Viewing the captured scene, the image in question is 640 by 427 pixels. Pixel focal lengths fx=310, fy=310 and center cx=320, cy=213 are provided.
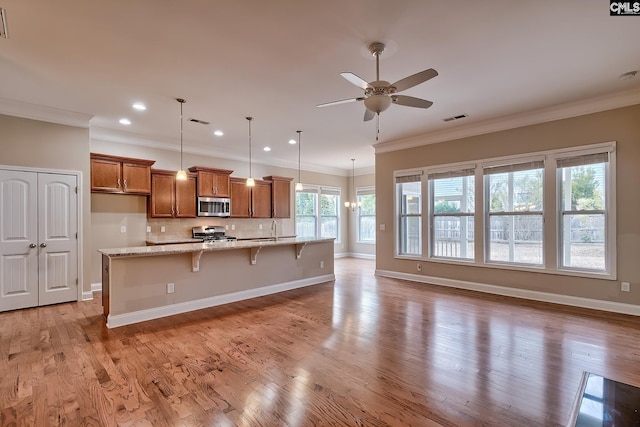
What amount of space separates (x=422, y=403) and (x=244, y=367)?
149cm

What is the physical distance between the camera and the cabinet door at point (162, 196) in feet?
19.7

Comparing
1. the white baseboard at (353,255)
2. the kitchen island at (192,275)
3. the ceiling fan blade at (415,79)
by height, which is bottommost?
the white baseboard at (353,255)

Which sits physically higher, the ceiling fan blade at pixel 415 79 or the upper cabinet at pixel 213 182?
the ceiling fan blade at pixel 415 79

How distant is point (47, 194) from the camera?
4672 millimetres

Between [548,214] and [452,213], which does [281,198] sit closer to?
[452,213]

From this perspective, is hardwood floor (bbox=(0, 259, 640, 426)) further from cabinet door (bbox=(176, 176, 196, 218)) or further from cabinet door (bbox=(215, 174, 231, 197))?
cabinet door (bbox=(215, 174, 231, 197))

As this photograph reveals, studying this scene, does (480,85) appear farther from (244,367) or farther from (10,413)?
(10,413)

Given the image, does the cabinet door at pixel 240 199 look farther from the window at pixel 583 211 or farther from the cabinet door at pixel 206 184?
the window at pixel 583 211

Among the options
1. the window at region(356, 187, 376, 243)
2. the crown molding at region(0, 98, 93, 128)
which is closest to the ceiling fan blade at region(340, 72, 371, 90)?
the crown molding at region(0, 98, 93, 128)

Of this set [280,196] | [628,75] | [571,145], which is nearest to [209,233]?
[280,196]

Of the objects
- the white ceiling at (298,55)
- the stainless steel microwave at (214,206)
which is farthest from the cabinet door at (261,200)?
the white ceiling at (298,55)

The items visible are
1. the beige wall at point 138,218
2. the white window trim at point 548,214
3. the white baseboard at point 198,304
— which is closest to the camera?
the white baseboard at point 198,304

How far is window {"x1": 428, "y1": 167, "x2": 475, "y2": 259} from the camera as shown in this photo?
18.7 feet

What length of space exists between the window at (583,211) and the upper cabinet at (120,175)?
6.98 m
